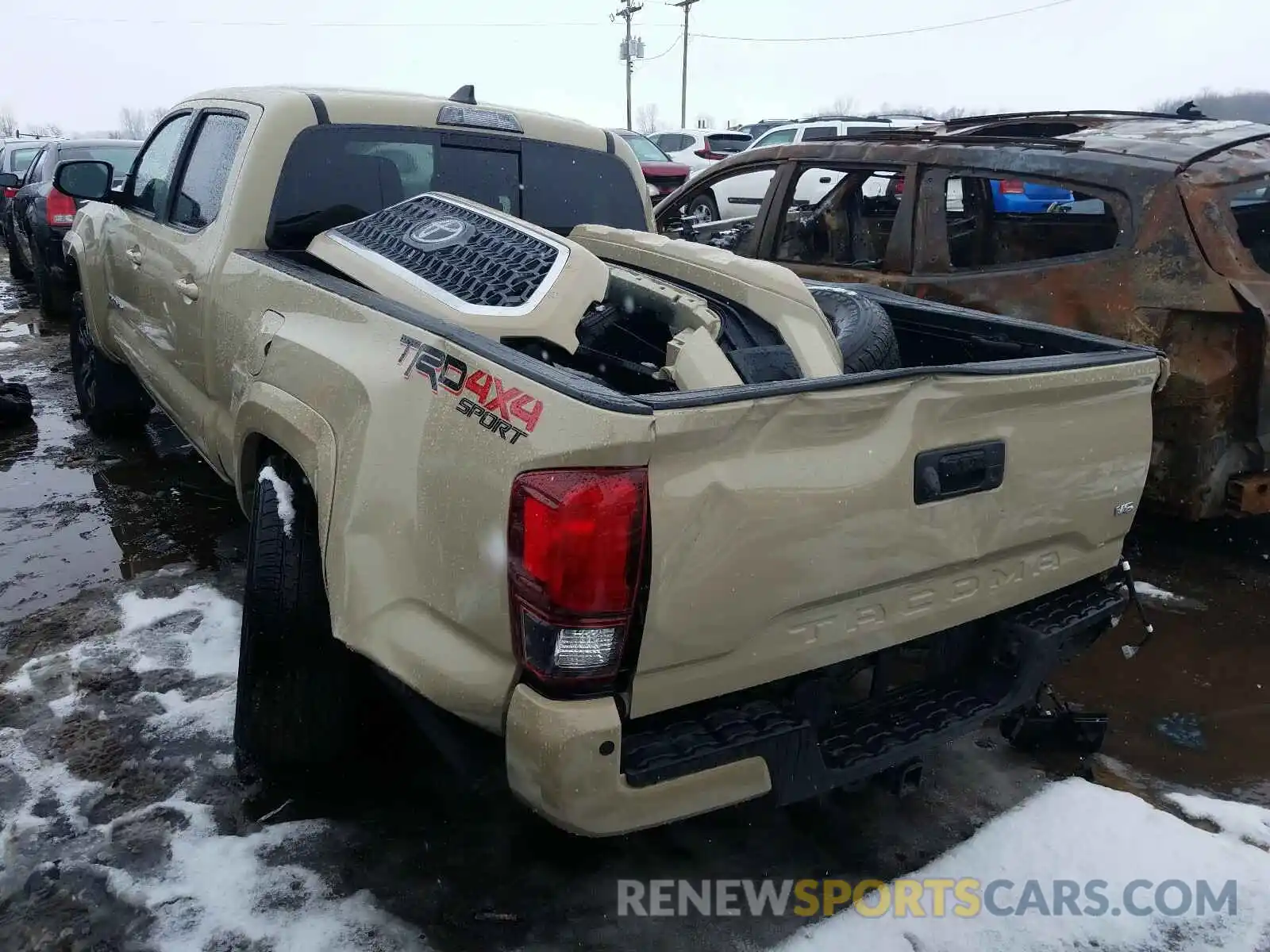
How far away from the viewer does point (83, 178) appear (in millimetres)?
4355

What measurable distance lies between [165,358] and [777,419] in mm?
3043

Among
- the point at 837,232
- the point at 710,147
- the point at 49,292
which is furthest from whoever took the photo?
the point at 710,147

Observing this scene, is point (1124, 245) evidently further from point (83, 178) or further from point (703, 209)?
point (703, 209)

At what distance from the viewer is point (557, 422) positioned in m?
1.78

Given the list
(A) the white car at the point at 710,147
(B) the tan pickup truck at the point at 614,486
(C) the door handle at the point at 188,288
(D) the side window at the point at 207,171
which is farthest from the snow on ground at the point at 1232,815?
(A) the white car at the point at 710,147

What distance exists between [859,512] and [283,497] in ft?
5.09

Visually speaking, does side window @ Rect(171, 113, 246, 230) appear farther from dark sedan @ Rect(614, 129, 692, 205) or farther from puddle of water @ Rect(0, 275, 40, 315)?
dark sedan @ Rect(614, 129, 692, 205)

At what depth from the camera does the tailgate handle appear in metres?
2.12

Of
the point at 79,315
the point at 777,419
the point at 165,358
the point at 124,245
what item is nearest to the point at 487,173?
the point at 165,358

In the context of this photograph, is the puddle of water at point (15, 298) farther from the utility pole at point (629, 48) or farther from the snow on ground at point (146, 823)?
the utility pole at point (629, 48)

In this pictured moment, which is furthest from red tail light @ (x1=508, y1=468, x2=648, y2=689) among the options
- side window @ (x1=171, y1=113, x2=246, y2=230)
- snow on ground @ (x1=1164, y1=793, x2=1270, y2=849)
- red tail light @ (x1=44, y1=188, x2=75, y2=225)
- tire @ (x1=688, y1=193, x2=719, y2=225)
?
tire @ (x1=688, y1=193, x2=719, y2=225)

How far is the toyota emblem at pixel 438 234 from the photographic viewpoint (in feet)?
9.57

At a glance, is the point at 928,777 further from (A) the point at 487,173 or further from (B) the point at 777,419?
(A) the point at 487,173

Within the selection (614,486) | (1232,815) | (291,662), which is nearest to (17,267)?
(291,662)
